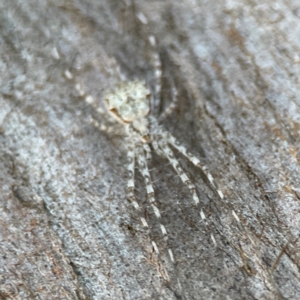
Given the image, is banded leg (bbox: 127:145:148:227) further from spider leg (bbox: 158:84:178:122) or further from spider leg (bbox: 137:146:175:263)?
spider leg (bbox: 158:84:178:122)

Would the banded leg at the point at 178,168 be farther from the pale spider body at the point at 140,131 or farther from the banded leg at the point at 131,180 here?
the banded leg at the point at 131,180

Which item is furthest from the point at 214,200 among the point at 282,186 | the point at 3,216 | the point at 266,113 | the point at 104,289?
the point at 3,216

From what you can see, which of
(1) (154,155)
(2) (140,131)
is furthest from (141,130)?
(1) (154,155)

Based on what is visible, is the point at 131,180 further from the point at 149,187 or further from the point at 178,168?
the point at 178,168

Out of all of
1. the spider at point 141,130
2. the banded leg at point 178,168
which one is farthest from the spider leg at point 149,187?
the banded leg at point 178,168

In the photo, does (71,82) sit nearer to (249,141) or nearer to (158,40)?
(158,40)
